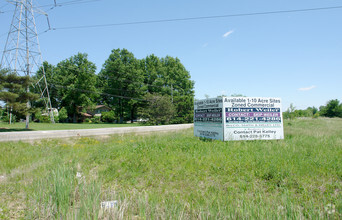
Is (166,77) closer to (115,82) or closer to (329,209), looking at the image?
(115,82)

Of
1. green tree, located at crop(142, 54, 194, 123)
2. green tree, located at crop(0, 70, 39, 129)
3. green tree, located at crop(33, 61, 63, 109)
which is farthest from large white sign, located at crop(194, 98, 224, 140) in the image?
green tree, located at crop(33, 61, 63, 109)

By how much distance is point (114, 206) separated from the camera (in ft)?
10.6

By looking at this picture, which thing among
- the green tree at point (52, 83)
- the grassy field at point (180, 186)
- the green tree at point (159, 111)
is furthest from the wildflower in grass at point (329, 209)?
the green tree at point (52, 83)

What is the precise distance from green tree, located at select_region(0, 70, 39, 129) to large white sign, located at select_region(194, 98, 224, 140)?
18.1 m

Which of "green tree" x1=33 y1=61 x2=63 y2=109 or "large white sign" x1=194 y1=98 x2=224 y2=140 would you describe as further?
"green tree" x1=33 y1=61 x2=63 y2=109

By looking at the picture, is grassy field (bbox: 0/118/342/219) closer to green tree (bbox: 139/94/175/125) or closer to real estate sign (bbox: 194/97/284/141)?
real estate sign (bbox: 194/97/284/141)

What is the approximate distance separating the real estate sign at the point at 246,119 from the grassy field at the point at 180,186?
2429 millimetres

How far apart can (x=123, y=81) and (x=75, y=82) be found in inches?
458

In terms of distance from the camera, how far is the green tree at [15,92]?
19.4 metres

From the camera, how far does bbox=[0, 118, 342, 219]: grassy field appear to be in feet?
10.4

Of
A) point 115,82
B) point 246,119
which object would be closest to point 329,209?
point 246,119

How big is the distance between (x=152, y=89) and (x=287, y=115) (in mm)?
32137

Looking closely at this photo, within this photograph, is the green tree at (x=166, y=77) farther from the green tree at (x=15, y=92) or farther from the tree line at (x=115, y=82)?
the green tree at (x=15, y=92)

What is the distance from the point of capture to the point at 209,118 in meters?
11.8
